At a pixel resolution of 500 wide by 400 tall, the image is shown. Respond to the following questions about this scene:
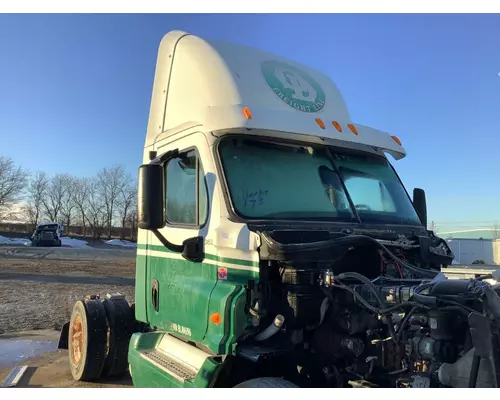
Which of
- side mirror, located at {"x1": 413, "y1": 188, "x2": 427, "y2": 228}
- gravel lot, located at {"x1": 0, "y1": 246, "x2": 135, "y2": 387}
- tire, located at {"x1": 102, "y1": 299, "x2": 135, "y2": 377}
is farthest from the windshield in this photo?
gravel lot, located at {"x1": 0, "y1": 246, "x2": 135, "y2": 387}

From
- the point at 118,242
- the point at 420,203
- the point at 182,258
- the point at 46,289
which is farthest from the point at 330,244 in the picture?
the point at 118,242

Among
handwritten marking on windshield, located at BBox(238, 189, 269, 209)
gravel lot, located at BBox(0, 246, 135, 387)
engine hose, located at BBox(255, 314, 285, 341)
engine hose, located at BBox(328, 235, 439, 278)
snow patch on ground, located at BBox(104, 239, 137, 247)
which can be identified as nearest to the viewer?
engine hose, located at BBox(255, 314, 285, 341)

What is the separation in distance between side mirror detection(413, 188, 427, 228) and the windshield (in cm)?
76

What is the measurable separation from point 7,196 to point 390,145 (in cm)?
4625

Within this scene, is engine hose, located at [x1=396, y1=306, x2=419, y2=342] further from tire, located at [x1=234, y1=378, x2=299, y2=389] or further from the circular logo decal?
the circular logo decal

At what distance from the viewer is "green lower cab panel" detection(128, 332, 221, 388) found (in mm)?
3711

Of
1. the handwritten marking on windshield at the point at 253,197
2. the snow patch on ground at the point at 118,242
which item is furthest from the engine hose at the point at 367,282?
the snow patch on ground at the point at 118,242

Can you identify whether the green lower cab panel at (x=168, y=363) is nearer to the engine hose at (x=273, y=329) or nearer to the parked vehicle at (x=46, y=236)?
the engine hose at (x=273, y=329)

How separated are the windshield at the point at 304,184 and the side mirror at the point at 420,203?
76cm

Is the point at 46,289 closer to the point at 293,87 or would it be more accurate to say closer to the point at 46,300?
the point at 46,300

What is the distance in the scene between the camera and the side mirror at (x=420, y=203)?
5.46 metres

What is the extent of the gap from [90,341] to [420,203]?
410 cm

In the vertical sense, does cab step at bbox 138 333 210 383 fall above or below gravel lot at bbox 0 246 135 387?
above

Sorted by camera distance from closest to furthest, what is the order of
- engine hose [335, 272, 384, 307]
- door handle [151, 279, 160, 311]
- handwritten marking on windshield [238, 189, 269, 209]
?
engine hose [335, 272, 384, 307] < handwritten marking on windshield [238, 189, 269, 209] < door handle [151, 279, 160, 311]
